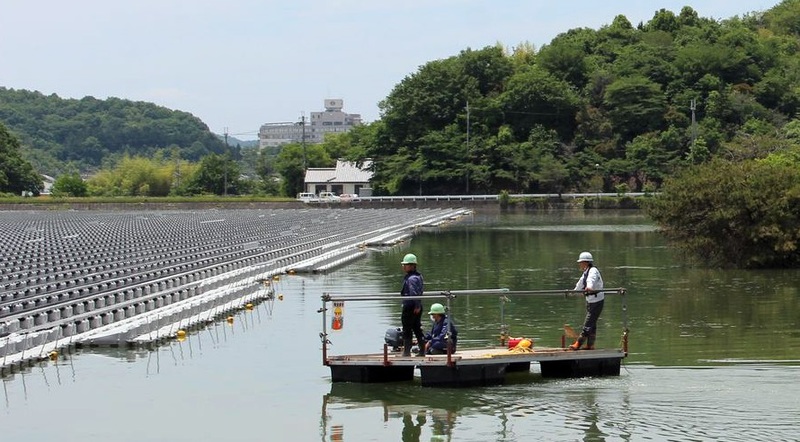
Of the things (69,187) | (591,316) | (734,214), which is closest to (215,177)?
(69,187)

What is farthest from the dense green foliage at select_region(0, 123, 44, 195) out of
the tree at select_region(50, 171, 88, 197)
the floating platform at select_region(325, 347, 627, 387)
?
the floating platform at select_region(325, 347, 627, 387)

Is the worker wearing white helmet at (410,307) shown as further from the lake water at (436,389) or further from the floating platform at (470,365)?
the lake water at (436,389)

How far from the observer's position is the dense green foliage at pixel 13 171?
465ft

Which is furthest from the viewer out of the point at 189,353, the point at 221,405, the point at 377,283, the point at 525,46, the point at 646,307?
the point at 525,46

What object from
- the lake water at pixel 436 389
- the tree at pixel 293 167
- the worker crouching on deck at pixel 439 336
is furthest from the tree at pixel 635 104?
the worker crouching on deck at pixel 439 336

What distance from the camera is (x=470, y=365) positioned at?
2092cm

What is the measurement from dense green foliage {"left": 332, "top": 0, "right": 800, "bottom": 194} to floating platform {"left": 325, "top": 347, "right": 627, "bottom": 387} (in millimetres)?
97217

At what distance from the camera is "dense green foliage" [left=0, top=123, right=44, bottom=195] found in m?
142

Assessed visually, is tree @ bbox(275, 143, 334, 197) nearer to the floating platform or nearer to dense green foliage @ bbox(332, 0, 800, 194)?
dense green foliage @ bbox(332, 0, 800, 194)

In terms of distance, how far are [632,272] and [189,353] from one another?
24486mm

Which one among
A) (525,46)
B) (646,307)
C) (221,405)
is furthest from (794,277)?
(525,46)

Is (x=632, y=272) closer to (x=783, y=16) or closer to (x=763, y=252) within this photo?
(x=763, y=252)

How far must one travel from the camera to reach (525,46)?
168 metres

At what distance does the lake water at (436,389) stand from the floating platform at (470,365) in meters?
0.24
